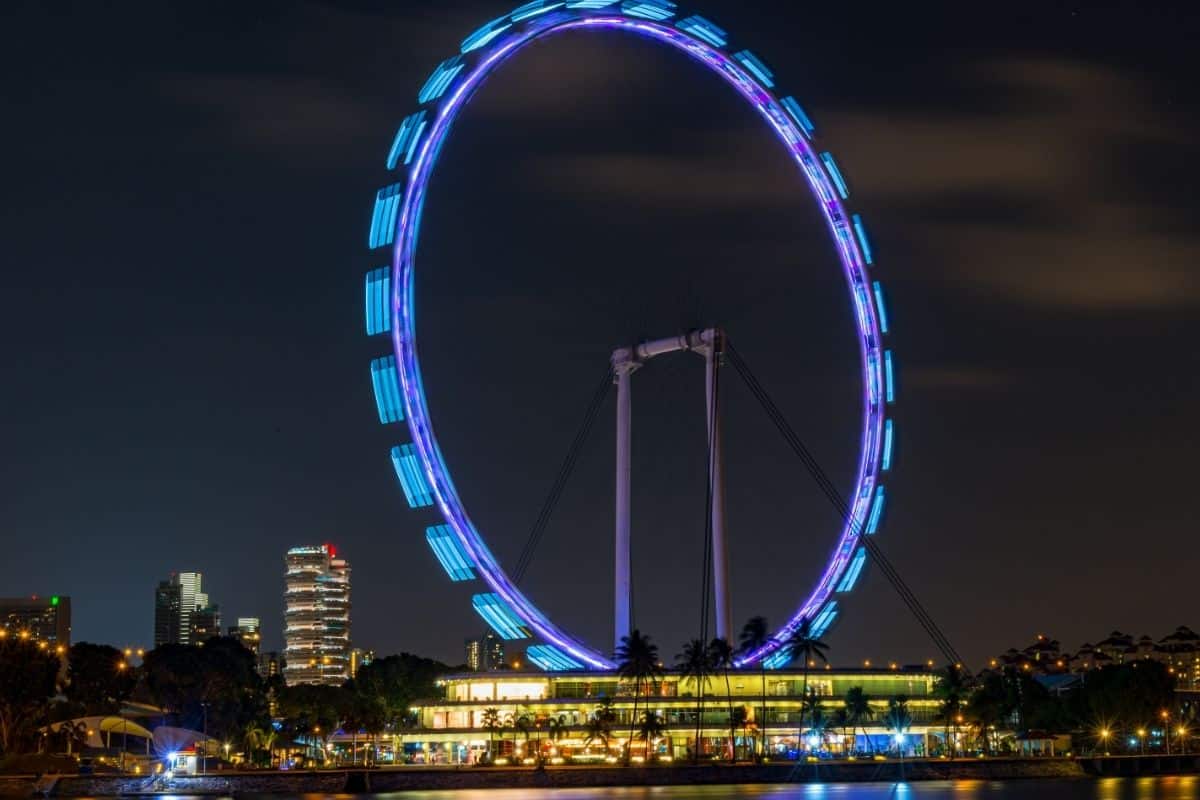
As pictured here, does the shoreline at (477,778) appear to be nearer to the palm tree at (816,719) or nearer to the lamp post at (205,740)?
the lamp post at (205,740)

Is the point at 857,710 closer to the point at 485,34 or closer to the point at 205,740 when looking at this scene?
the point at 205,740

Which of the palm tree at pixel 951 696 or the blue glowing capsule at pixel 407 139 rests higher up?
the blue glowing capsule at pixel 407 139

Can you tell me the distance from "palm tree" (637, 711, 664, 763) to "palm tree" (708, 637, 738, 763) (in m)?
5.13

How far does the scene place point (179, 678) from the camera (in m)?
165

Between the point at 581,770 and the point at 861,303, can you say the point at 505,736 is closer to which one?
the point at 581,770

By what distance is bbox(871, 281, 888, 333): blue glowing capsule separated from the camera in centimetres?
9688

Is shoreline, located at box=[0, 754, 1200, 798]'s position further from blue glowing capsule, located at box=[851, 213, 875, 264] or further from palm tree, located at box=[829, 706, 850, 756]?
blue glowing capsule, located at box=[851, 213, 875, 264]

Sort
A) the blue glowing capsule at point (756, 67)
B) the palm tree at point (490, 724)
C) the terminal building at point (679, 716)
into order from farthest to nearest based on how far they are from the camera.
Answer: the palm tree at point (490, 724), the terminal building at point (679, 716), the blue glowing capsule at point (756, 67)

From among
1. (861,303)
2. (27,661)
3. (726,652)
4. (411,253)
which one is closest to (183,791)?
(27,661)

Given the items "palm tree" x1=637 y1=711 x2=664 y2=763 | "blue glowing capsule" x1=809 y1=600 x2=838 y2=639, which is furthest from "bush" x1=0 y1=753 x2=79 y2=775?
"blue glowing capsule" x1=809 y1=600 x2=838 y2=639

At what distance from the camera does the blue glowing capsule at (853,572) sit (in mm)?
100438

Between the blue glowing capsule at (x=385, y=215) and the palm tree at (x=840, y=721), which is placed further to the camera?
the palm tree at (x=840, y=721)

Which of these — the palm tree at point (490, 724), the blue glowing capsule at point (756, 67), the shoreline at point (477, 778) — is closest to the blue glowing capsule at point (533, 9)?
the blue glowing capsule at point (756, 67)

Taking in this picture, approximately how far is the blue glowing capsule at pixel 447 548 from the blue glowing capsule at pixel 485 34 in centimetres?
2318
